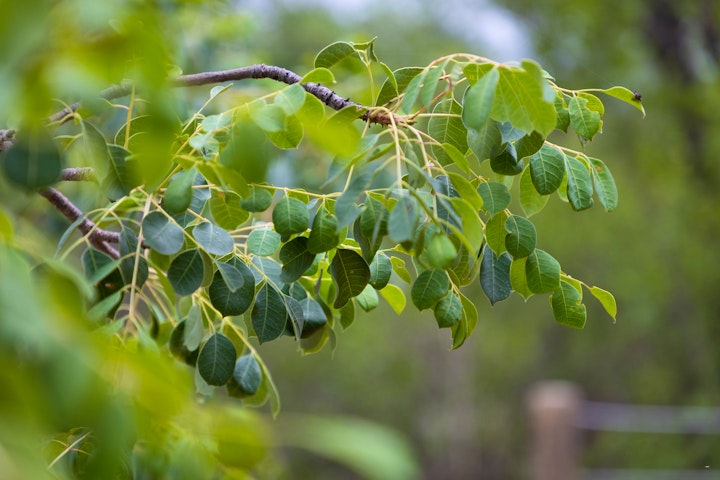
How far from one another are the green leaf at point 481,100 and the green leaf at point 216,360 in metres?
0.28

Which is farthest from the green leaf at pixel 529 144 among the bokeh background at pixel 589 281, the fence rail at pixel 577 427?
the bokeh background at pixel 589 281

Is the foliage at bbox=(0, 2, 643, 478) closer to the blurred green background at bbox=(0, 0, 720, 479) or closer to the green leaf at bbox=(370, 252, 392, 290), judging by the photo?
the green leaf at bbox=(370, 252, 392, 290)

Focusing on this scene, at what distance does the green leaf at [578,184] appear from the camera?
65cm

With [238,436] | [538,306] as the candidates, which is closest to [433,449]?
[538,306]

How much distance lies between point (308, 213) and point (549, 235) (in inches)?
167

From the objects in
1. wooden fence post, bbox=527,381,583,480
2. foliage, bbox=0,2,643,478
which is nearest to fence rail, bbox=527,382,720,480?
wooden fence post, bbox=527,381,583,480

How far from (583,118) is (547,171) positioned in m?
0.05

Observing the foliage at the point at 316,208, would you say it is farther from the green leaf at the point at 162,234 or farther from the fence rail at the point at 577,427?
the fence rail at the point at 577,427

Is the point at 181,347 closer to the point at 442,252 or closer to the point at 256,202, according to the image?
the point at 256,202

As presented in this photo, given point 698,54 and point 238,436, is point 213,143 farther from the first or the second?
point 698,54

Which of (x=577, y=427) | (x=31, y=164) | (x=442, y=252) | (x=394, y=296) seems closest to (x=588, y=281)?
(x=577, y=427)

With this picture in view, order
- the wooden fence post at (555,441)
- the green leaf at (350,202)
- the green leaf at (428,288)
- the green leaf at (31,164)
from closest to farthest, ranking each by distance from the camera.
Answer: the green leaf at (31,164)
the green leaf at (350,202)
the green leaf at (428,288)
the wooden fence post at (555,441)

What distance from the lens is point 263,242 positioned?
669 mm

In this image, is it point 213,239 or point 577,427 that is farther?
point 577,427
